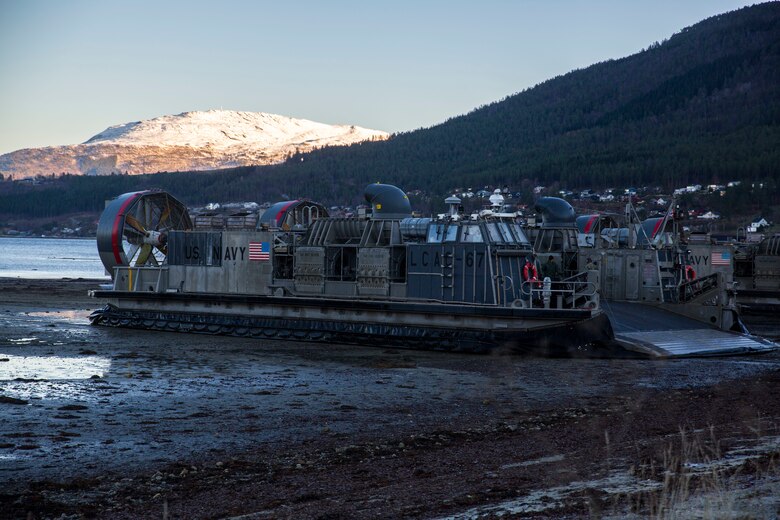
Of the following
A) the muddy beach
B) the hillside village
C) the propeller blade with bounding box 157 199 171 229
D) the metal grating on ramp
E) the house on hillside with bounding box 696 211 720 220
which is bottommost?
the muddy beach

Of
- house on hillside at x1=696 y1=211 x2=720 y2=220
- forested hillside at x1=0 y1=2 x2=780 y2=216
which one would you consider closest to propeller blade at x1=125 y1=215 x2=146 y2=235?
house on hillside at x1=696 y1=211 x2=720 y2=220

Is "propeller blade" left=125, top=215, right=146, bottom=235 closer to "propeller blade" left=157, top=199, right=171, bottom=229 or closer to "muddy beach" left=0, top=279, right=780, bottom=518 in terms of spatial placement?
"propeller blade" left=157, top=199, right=171, bottom=229

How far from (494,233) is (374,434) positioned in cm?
1057

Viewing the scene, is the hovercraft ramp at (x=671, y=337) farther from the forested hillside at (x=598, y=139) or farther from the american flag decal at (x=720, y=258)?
the forested hillside at (x=598, y=139)

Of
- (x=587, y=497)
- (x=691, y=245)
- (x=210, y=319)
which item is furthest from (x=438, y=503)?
(x=691, y=245)

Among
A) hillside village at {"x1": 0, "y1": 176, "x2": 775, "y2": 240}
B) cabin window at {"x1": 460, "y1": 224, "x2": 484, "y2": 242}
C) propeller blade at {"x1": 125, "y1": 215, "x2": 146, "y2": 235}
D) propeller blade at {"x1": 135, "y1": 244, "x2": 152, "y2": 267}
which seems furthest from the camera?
hillside village at {"x1": 0, "y1": 176, "x2": 775, "y2": 240}

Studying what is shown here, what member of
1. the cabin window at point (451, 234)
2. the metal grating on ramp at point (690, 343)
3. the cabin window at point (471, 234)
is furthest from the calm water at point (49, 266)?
the metal grating on ramp at point (690, 343)

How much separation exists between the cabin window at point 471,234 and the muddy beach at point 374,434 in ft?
9.48

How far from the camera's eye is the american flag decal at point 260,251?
86.7 feet

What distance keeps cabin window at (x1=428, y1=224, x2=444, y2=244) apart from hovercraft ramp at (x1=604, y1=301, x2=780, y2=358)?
470 cm

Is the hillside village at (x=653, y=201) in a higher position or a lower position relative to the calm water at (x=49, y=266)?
higher

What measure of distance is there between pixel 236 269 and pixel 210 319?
5.32 feet

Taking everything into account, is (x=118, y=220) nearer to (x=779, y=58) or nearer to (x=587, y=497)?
(x=587, y=497)

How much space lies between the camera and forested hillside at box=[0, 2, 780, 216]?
418ft
